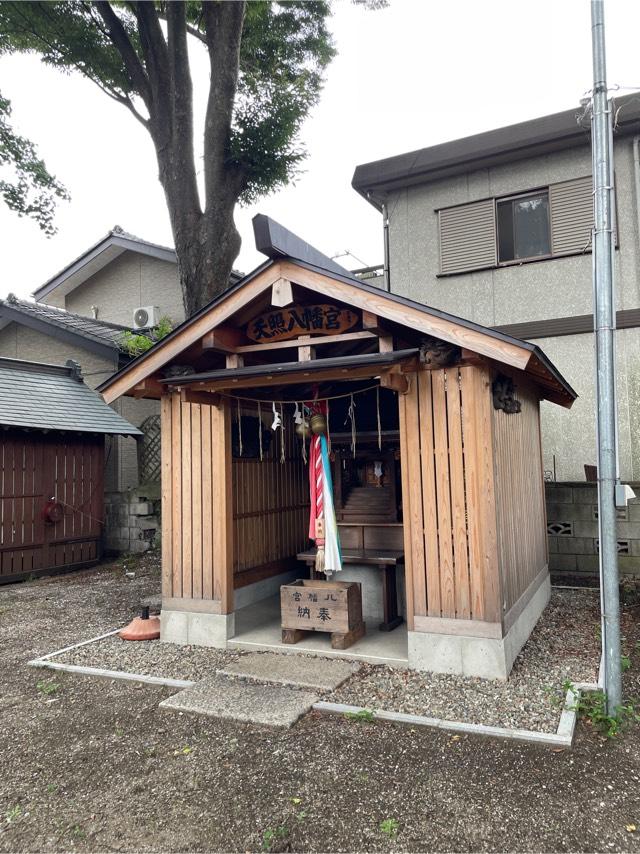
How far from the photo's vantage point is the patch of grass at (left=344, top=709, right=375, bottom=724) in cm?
484

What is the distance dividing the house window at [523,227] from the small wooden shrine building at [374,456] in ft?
13.5

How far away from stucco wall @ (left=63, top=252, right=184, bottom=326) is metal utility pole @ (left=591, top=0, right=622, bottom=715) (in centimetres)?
1532

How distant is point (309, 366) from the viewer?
19.0ft

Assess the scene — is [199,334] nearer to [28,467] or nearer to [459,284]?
[459,284]

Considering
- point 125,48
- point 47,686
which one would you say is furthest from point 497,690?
point 125,48

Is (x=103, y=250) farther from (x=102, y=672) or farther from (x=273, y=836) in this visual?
(x=273, y=836)

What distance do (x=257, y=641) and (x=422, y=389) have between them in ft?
11.1

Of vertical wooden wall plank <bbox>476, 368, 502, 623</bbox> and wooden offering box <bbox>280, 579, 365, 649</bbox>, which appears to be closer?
vertical wooden wall plank <bbox>476, 368, 502, 623</bbox>

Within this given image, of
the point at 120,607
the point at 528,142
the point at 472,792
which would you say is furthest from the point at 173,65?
the point at 472,792

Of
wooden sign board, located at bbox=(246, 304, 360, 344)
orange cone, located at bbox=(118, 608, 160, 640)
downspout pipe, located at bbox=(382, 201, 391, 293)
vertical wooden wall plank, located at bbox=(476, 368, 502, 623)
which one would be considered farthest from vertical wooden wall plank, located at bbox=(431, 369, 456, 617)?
downspout pipe, located at bbox=(382, 201, 391, 293)

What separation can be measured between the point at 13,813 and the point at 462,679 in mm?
3746

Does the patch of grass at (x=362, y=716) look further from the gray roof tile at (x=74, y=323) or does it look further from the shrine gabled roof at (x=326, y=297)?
the gray roof tile at (x=74, y=323)

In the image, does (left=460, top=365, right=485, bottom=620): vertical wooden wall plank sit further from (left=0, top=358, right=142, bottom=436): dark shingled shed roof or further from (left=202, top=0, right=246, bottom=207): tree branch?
(left=0, top=358, right=142, bottom=436): dark shingled shed roof

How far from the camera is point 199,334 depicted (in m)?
6.30
